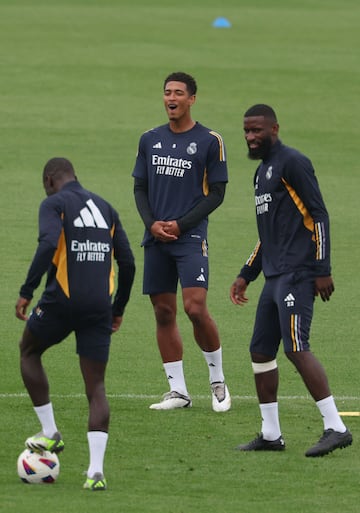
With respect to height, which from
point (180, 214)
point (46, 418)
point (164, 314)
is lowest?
point (46, 418)

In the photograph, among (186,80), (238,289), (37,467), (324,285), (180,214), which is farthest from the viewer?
(186,80)

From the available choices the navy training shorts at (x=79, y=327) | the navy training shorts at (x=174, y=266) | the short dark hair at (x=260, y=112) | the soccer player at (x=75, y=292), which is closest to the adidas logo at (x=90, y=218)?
the soccer player at (x=75, y=292)

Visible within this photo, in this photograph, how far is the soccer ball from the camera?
8930 mm

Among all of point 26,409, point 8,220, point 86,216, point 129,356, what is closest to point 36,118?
point 8,220

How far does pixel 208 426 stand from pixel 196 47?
27.1 m

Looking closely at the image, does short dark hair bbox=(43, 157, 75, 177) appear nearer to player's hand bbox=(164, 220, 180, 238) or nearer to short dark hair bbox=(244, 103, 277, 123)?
short dark hair bbox=(244, 103, 277, 123)

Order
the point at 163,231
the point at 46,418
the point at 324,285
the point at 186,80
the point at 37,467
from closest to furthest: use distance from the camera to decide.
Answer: the point at 37,467 → the point at 46,418 → the point at 324,285 → the point at 163,231 → the point at 186,80

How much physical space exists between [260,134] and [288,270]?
927 mm

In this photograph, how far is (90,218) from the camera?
28.9ft

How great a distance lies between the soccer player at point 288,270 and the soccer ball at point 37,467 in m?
1.57

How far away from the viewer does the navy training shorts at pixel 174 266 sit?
36.4 feet

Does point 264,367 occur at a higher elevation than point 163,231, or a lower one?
lower

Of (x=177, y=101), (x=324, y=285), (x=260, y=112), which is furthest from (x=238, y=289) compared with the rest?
(x=177, y=101)

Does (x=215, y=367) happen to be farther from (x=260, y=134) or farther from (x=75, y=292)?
(x=75, y=292)
